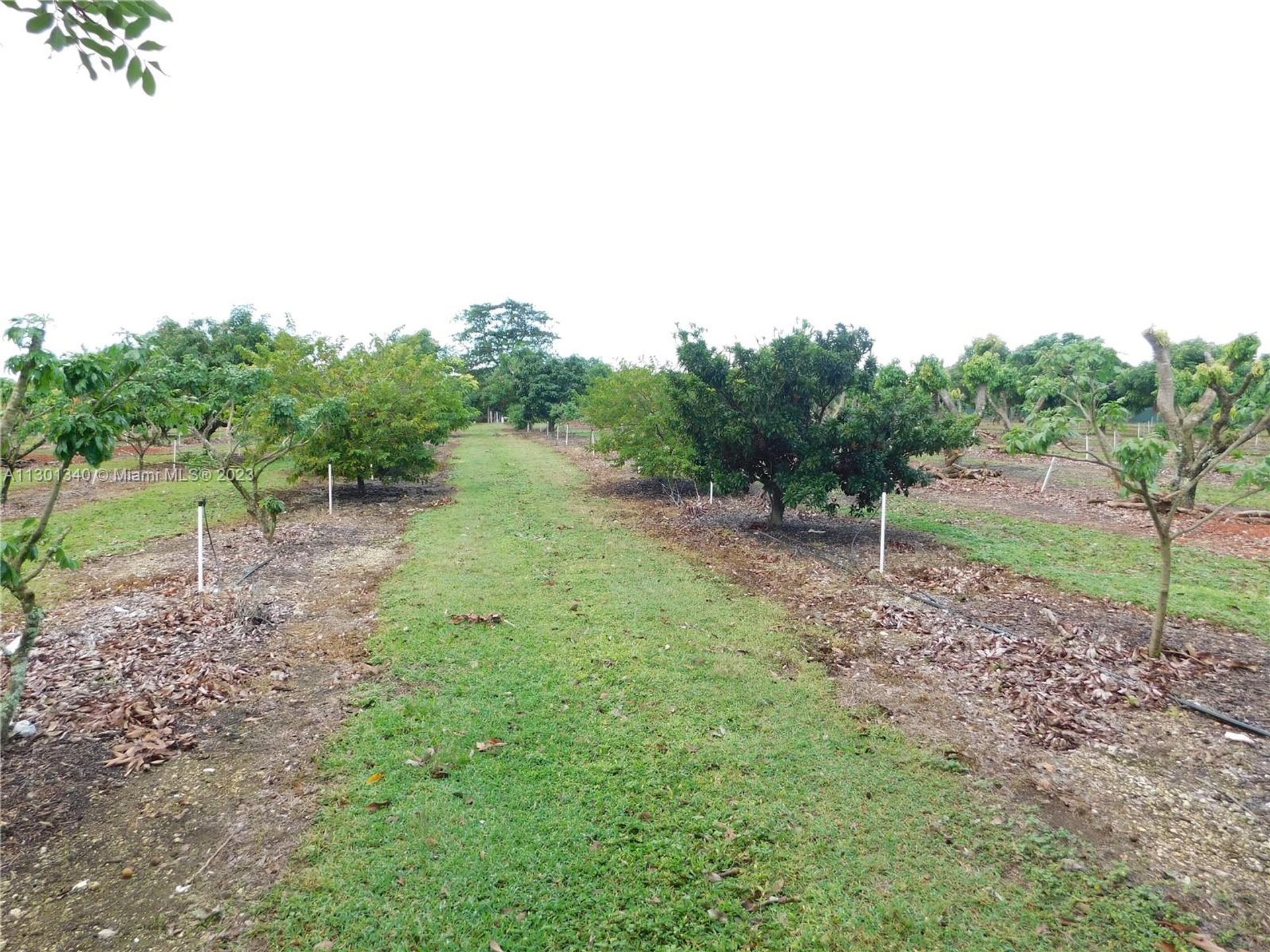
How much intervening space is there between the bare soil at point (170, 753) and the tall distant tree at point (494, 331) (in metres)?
62.2

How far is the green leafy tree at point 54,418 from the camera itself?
11.3 ft

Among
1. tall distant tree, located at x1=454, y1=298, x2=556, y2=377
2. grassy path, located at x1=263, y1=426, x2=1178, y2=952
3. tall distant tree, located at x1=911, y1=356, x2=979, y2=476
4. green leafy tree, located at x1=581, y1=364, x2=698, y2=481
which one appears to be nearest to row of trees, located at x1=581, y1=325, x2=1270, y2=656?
green leafy tree, located at x1=581, y1=364, x2=698, y2=481

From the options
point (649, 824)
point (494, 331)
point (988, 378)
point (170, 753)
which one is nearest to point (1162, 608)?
point (649, 824)

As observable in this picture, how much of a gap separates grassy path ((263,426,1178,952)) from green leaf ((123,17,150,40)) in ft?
11.4

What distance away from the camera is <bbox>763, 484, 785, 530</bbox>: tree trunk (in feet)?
38.4

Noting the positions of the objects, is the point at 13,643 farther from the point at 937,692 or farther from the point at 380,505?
the point at 380,505

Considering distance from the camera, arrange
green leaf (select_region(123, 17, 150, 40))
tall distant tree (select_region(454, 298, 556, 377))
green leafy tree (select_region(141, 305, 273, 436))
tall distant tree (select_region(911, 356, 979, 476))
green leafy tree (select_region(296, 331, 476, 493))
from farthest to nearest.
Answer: tall distant tree (select_region(454, 298, 556, 377))
tall distant tree (select_region(911, 356, 979, 476))
green leafy tree (select_region(141, 305, 273, 436))
green leafy tree (select_region(296, 331, 476, 493))
green leaf (select_region(123, 17, 150, 40))

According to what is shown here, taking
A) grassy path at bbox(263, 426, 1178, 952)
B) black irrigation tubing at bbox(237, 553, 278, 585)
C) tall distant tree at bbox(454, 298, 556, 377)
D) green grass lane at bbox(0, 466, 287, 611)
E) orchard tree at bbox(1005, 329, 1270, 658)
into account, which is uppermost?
tall distant tree at bbox(454, 298, 556, 377)

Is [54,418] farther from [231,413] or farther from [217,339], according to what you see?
[217,339]

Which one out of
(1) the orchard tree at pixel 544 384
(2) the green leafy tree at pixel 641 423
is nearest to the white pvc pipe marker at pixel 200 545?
(2) the green leafy tree at pixel 641 423

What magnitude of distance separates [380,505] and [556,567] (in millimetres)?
7588

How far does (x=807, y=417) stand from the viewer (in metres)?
10.8

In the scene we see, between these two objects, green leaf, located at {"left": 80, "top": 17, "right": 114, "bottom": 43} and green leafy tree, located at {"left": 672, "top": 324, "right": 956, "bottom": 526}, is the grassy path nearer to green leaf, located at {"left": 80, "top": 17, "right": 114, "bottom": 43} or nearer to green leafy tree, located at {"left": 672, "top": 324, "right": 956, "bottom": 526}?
green leaf, located at {"left": 80, "top": 17, "right": 114, "bottom": 43}

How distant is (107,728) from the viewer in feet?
14.6
